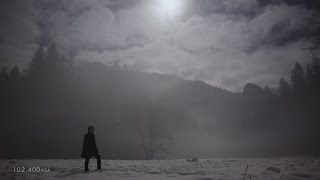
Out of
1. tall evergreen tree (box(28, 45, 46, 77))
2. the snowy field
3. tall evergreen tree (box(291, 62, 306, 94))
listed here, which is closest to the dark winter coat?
the snowy field

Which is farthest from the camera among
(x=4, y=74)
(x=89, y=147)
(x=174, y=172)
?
(x=4, y=74)

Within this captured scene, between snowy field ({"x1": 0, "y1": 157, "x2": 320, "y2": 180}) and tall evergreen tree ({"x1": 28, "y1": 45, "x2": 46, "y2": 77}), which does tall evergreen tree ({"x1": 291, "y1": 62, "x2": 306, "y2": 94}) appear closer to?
tall evergreen tree ({"x1": 28, "y1": 45, "x2": 46, "y2": 77})

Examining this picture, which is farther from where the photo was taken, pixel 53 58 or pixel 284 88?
pixel 284 88

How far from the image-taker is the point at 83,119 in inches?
2758

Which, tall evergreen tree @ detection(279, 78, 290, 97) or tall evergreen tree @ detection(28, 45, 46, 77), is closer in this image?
tall evergreen tree @ detection(28, 45, 46, 77)

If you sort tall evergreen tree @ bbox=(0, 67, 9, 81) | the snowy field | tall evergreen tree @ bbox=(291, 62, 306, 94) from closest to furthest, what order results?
1. the snowy field
2. tall evergreen tree @ bbox=(0, 67, 9, 81)
3. tall evergreen tree @ bbox=(291, 62, 306, 94)

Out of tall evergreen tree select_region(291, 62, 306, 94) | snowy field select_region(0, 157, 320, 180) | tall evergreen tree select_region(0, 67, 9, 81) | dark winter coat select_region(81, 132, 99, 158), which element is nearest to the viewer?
snowy field select_region(0, 157, 320, 180)

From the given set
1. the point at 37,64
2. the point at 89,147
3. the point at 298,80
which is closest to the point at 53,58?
the point at 37,64

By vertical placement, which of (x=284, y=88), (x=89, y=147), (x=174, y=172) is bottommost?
(x=174, y=172)

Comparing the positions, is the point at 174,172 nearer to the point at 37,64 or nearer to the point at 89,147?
the point at 89,147

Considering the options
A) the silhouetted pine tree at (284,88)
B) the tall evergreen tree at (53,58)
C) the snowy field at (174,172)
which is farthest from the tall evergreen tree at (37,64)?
the silhouetted pine tree at (284,88)

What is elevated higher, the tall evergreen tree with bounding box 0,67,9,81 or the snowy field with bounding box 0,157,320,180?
the tall evergreen tree with bounding box 0,67,9,81

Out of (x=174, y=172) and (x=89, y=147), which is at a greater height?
(x=89, y=147)

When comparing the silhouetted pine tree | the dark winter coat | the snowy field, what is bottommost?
the snowy field
